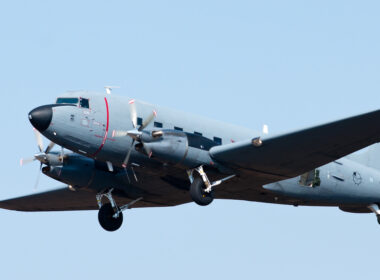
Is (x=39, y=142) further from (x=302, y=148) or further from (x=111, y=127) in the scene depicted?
(x=302, y=148)

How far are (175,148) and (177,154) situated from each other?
23cm

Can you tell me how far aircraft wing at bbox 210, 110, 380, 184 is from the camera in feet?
99.7

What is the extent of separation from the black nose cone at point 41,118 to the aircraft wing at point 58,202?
773 cm

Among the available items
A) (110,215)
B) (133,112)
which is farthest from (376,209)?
(133,112)

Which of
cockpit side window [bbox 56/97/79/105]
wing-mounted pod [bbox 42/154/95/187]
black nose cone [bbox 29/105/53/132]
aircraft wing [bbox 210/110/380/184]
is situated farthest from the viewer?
wing-mounted pod [bbox 42/154/95/187]

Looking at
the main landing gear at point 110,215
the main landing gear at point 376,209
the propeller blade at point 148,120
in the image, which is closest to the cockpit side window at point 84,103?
the propeller blade at point 148,120

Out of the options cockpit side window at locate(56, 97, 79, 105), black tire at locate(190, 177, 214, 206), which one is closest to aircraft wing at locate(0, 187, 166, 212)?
black tire at locate(190, 177, 214, 206)

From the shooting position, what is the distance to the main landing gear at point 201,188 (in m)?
31.3

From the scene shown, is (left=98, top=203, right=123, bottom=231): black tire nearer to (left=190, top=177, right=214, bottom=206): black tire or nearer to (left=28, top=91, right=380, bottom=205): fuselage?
(left=28, top=91, right=380, bottom=205): fuselage

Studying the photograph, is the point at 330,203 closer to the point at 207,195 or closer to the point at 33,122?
the point at 207,195

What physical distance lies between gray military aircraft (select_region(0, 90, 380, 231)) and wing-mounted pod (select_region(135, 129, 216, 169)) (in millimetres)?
35

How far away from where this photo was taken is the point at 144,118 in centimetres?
3188

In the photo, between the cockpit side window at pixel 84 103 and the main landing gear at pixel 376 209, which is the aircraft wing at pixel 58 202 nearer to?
the cockpit side window at pixel 84 103

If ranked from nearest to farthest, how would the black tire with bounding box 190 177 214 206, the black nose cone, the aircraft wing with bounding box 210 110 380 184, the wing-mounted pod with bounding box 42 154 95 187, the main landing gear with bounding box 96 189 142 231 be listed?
the aircraft wing with bounding box 210 110 380 184, the black nose cone, the black tire with bounding box 190 177 214 206, the wing-mounted pod with bounding box 42 154 95 187, the main landing gear with bounding box 96 189 142 231
